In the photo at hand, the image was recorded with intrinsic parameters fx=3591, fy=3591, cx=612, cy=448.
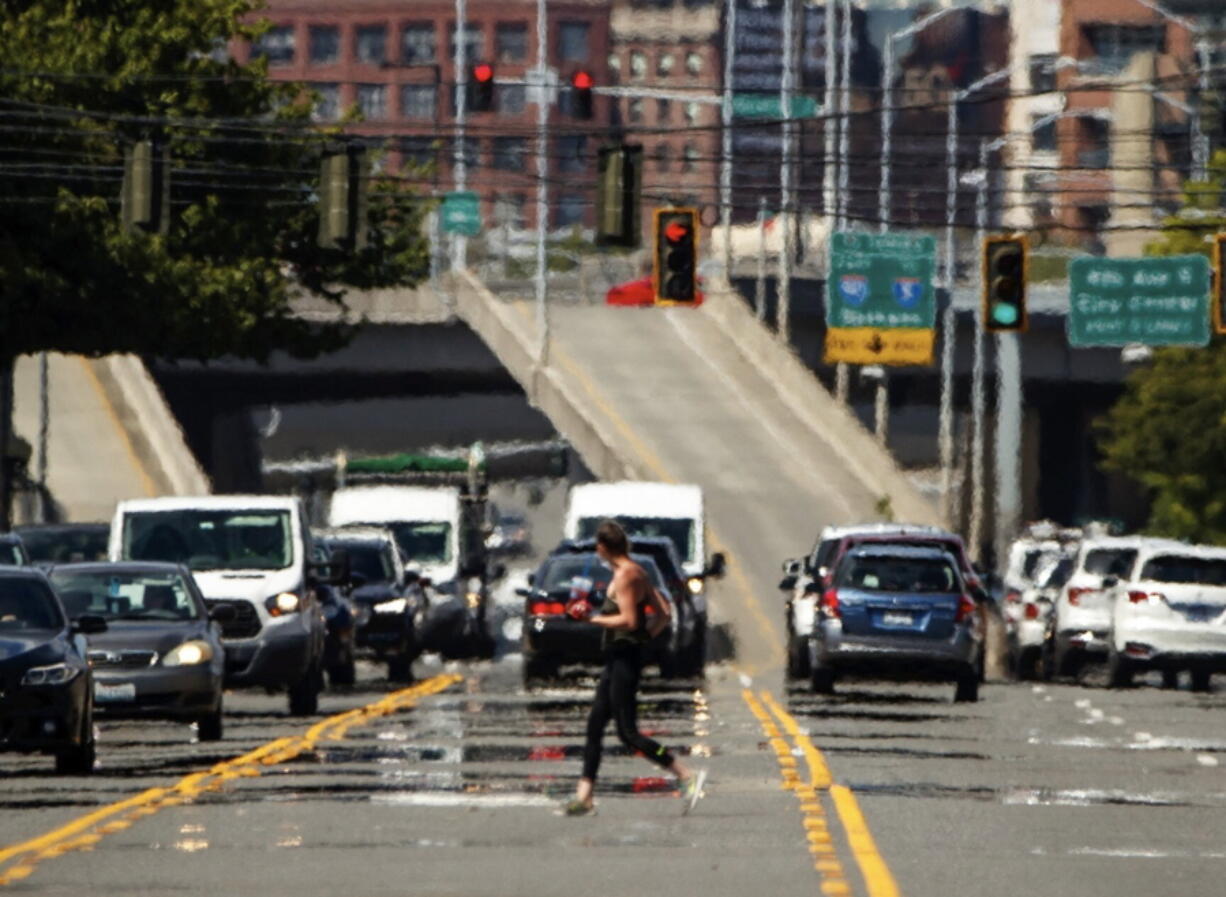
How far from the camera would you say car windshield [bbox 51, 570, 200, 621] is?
28.1 m

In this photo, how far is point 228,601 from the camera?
32.8 m

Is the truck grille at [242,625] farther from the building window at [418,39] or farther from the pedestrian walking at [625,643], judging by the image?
the building window at [418,39]

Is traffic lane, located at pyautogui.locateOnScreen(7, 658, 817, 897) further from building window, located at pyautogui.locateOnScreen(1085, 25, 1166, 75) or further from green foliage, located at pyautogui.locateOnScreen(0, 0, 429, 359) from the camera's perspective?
building window, located at pyautogui.locateOnScreen(1085, 25, 1166, 75)

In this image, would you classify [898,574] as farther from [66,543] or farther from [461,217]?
[461,217]

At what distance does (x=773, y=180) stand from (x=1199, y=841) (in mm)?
157953

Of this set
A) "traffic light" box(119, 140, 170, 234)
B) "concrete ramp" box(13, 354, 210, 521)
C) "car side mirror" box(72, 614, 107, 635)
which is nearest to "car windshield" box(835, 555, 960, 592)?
"traffic light" box(119, 140, 170, 234)

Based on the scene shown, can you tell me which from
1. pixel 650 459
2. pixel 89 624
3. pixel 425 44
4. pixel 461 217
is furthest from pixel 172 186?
pixel 425 44

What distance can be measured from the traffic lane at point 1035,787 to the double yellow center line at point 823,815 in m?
0.13

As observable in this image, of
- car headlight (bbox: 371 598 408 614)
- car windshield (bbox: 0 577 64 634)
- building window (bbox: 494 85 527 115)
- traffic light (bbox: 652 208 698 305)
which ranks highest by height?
building window (bbox: 494 85 527 115)

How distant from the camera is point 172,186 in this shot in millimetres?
49844

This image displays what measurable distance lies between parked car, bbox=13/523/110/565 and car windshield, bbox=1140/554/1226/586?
464 inches

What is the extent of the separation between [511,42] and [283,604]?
155 m

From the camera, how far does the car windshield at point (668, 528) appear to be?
53781 millimetres

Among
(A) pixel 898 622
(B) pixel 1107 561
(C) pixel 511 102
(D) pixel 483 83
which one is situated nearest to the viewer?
(A) pixel 898 622
